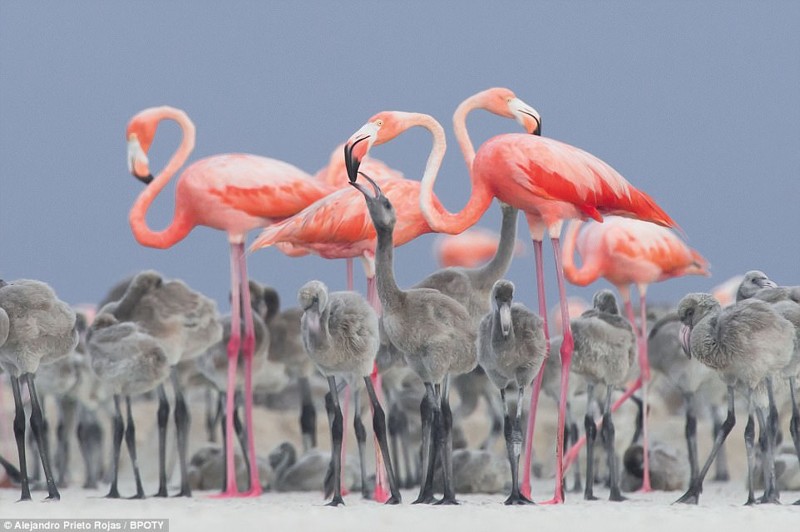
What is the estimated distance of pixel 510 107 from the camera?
9945mm

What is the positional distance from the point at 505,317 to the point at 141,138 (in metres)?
4.13

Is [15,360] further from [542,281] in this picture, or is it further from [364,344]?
[542,281]

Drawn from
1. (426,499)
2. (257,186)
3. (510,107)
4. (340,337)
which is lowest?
(426,499)

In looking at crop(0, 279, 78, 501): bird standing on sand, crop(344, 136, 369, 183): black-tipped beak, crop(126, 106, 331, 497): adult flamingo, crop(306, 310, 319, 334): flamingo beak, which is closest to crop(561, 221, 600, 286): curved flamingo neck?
crop(126, 106, 331, 497): adult flamingo

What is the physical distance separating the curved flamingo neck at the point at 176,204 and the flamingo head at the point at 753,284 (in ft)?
12.3

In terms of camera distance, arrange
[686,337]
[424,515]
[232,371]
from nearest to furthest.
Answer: [424,515], [686,337], [232,371]

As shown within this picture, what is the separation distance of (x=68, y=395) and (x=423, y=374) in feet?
13.6

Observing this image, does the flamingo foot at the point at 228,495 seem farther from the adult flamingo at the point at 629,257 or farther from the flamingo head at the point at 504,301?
the adult flamingo at the point at 629,257

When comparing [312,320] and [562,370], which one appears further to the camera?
[562,370]

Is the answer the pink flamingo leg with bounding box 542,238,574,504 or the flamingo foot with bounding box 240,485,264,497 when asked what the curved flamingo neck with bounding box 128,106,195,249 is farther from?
the pink flamingo leg with bounding box 542,238,574,504

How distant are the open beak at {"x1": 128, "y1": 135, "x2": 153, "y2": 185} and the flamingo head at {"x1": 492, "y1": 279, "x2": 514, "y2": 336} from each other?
3.95 metres

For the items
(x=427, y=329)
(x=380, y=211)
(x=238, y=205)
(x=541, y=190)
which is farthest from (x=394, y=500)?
(x=238, y=205)

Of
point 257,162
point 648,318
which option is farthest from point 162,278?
point 648,318

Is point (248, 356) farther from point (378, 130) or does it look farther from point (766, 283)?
point (766, 283)
